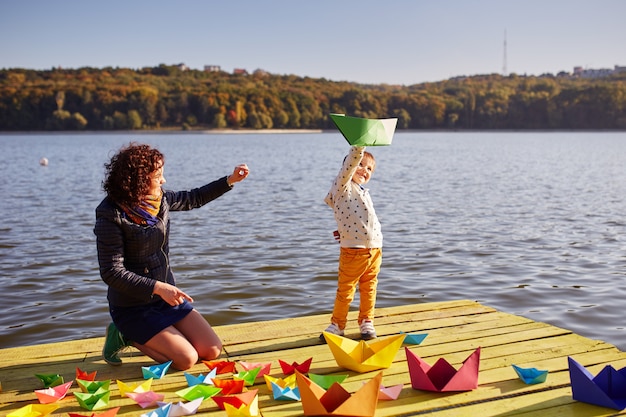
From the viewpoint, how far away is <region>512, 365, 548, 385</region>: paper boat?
12.6 feet

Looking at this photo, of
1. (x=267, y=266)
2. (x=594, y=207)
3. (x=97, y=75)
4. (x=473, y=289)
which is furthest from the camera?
(x=97, y=75)

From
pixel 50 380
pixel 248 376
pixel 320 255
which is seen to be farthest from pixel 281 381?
pixel 320 255

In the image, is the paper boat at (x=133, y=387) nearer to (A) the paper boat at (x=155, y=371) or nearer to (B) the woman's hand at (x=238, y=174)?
(A) the paper boat at (x=155, y=371)

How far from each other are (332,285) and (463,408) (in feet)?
15.7

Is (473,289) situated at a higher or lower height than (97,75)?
lower

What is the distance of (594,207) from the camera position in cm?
1641

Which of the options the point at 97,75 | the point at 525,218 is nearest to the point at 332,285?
the point at 525,218

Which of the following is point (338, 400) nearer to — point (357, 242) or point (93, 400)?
point (93, 400)

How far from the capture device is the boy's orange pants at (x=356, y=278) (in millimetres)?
4781

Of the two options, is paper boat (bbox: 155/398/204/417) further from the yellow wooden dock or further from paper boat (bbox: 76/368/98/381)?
paper boat (bbox: 76/368/98/381)

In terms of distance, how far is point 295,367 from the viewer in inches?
162

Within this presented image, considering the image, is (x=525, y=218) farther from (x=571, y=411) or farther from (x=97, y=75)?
(x=97, y=75)

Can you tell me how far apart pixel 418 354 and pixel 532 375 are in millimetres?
861

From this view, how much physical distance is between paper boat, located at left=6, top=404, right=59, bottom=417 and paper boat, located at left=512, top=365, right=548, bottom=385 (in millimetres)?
2741
